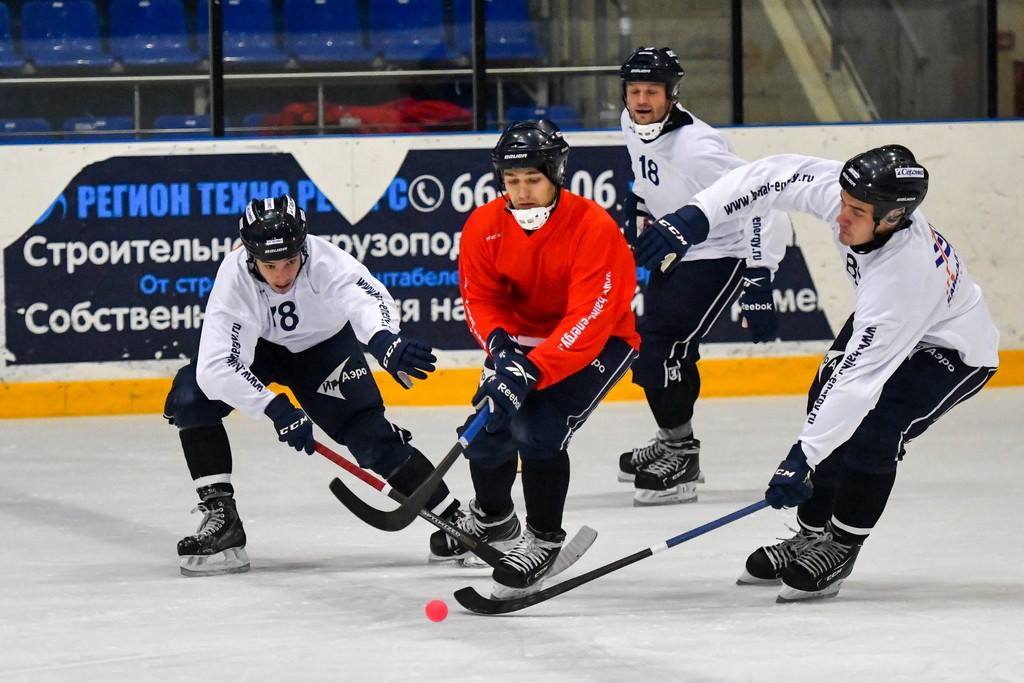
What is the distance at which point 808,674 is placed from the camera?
10.1 ft

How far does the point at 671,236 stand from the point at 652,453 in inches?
61.6

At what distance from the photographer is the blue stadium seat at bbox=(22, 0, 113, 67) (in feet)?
23.9

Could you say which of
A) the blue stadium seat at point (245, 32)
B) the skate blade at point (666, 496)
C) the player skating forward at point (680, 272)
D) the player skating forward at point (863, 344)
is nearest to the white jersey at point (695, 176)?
the player skating forward at point (680, 272)

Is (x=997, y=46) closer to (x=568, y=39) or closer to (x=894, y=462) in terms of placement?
(x=568, y=39)

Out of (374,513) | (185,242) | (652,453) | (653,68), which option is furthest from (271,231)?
(185,242)

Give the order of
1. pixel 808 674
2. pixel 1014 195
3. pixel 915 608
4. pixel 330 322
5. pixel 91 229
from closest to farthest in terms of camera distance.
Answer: pixel 808 674, pixel 915 608, pixel 330 322, pixel 91 229, pixel 1014 195

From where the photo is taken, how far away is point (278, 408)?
12.8ft

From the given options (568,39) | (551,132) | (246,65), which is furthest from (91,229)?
(551,132)

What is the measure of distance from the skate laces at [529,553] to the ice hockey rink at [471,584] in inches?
3.9

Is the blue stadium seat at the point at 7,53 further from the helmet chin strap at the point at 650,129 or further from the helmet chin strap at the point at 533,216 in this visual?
the helmet chin strap at the point at 533,216

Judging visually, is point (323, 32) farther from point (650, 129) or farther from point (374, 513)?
point (374, 513)

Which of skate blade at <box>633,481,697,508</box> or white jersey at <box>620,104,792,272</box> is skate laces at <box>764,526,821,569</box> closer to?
skate blade at <box>633,481,697,508</box>

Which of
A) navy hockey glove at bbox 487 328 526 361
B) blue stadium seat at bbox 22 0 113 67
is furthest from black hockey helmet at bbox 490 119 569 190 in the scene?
blue stadium seat at bbox 22 0 113 67

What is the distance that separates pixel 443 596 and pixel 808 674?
3.22 ft
